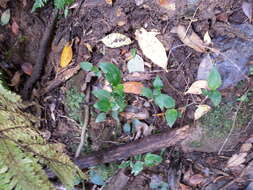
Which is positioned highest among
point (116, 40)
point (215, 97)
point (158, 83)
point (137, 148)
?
point (116, 40)

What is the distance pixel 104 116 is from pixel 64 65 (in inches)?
24.4

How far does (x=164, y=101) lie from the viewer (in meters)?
2.50

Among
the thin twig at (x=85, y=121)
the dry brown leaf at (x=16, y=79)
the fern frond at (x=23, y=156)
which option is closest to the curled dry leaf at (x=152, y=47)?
the thin twig at (x=85, y=121)

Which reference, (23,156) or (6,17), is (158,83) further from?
(6,17)

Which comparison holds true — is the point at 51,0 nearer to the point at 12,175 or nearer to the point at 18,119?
the point at 18,119

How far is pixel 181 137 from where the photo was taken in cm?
255

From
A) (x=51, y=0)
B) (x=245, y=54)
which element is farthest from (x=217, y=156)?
(x=51, y=0)

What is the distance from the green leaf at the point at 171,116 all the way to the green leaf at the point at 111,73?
0.50 m

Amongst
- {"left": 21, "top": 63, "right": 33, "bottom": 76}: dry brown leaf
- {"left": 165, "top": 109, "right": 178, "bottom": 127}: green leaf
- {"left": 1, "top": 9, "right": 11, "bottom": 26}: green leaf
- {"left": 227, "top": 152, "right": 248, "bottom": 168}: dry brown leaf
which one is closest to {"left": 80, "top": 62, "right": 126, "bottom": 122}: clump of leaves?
{"left": 165, "top": 109, "right": 178, "bottom": 127}: green leaf

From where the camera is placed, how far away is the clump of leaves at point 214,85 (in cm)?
238

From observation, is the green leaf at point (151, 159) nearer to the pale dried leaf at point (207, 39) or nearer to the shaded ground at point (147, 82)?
the shaded ground at point (147, 82)

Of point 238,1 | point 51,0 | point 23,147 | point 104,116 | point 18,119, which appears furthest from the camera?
point 51,0

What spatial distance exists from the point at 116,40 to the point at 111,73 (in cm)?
31

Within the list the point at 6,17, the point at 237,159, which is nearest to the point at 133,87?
the point at 237,159
